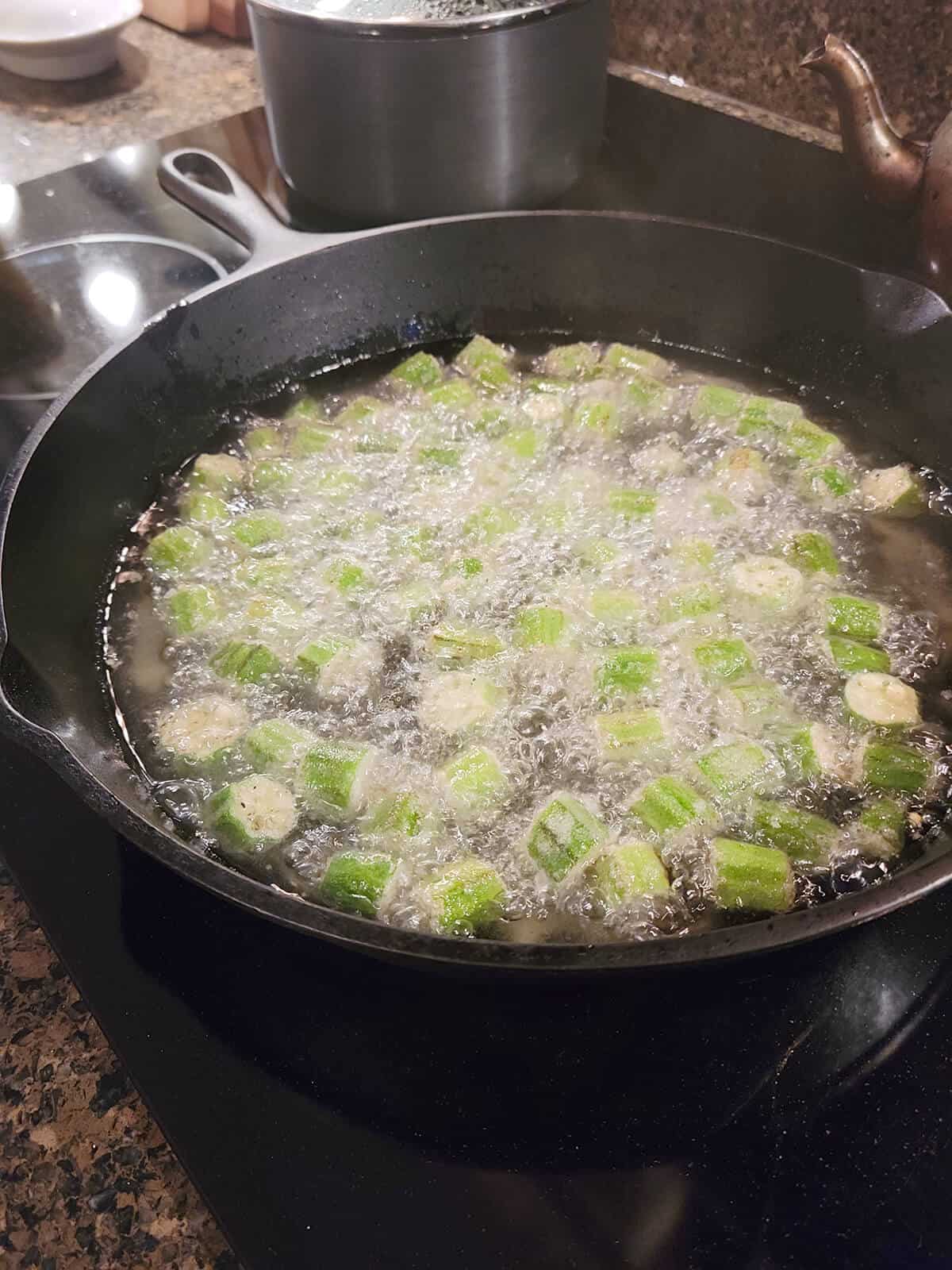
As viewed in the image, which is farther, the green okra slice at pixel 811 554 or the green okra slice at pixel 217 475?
the green okra slice at pixel 217 475

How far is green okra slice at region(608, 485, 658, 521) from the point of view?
1447 mm

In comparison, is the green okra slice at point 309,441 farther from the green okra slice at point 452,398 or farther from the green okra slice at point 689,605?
the green okra slice at point 689,605

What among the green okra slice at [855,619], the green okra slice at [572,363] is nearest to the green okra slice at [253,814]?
the green okra slice at [855,619]

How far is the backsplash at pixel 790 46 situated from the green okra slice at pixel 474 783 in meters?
1.63

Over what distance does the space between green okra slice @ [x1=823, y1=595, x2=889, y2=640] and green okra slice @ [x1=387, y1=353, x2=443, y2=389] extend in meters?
0.79

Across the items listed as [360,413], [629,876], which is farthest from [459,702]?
[360,413]

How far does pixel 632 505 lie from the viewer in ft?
4.76

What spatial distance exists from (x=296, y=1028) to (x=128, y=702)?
0.50m

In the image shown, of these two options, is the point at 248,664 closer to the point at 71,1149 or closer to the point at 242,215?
the point at 71,1149

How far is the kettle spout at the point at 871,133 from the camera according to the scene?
1.60 metres

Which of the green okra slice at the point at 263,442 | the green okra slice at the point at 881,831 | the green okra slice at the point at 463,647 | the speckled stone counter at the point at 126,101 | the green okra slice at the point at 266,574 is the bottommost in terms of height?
the green okra slice at the point at 881,831

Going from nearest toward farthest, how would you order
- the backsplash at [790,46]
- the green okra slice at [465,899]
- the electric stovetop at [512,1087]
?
the electric stovetop at [512,1087], the green okra slice at [465,899], the backsplash at [790,46]

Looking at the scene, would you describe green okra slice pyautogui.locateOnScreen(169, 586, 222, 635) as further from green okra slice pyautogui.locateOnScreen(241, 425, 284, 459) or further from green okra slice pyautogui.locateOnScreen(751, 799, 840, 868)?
green okra slice pyautogui.locateOnScreen(751, 799, 840, 868)

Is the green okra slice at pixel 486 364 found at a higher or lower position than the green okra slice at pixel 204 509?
higher
